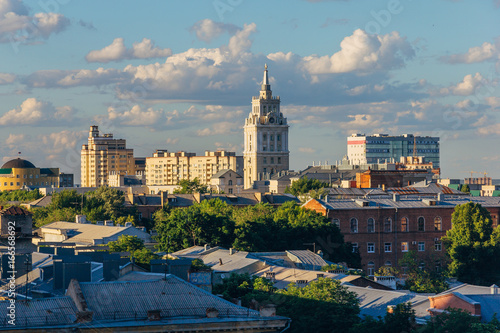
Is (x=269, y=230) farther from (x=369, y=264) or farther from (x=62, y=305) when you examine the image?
(x=62, y=305)

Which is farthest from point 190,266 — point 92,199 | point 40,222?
point 92,199

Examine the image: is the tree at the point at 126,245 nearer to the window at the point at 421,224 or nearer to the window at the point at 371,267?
the window at the point at 371,267

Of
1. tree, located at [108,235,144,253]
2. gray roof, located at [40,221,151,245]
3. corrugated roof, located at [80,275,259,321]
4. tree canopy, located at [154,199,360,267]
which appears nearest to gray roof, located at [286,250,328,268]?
tree canopy, located at [154,199,360,267]

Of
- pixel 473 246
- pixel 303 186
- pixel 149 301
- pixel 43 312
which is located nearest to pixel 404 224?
pixel 473 246

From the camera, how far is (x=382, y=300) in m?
53.4

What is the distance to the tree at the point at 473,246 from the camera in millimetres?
90875

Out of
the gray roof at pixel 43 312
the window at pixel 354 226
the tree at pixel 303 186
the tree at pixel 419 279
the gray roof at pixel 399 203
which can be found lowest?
the tree at pixel 419 279

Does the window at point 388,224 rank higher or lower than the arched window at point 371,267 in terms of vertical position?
higher

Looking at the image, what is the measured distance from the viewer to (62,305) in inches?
1378

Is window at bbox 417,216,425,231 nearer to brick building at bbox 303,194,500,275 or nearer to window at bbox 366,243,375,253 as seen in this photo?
brick building at bbox 303,194,500,275

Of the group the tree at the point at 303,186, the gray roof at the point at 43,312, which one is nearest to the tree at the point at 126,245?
the gray roof at the point at 43,312

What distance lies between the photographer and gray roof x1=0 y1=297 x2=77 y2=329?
3347cm

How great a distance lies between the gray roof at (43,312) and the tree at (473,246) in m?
59.6

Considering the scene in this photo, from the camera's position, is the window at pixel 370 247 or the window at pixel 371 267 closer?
the window at pixel 371 267
